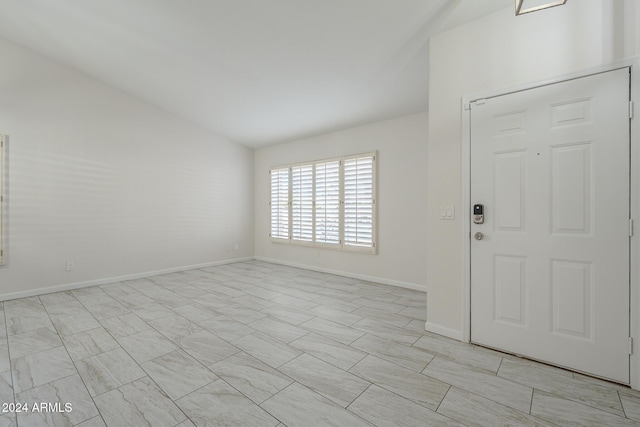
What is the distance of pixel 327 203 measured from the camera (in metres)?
5.07

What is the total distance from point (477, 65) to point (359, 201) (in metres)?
2.62

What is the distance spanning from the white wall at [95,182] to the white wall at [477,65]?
15.3ft

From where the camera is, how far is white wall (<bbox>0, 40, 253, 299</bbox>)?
3615 millimetres

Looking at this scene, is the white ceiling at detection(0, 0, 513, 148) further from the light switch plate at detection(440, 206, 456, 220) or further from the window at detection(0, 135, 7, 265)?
the light switch plate at detection(440, 206, 456, 220)

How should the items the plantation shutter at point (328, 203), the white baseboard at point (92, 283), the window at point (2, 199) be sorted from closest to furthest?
the window at point (2, 199) < the white baseboard at point (92, 283) < the plantation shutter at point (328, 203)

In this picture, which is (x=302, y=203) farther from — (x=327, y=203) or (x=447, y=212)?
(x=447, y=212)

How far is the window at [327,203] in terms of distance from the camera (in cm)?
455

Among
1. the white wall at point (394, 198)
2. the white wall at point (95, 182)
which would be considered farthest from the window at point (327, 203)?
the white wall at point (95, 182)

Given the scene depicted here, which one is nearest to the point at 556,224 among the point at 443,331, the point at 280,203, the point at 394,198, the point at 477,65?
the point at 443,331

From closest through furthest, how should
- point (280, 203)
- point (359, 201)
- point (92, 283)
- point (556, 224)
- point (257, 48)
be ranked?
1. point (556, 224)
2. point (257, 48)
3. point (92, 283)
4. point (359, 201)
5. point (280, 203)

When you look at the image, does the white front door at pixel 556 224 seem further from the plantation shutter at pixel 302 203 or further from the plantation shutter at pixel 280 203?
the plantation shutter at pixel 280 203

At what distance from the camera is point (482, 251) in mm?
2346

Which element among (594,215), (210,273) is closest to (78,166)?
(210,273)

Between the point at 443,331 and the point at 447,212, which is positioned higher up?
the point at 447,212
